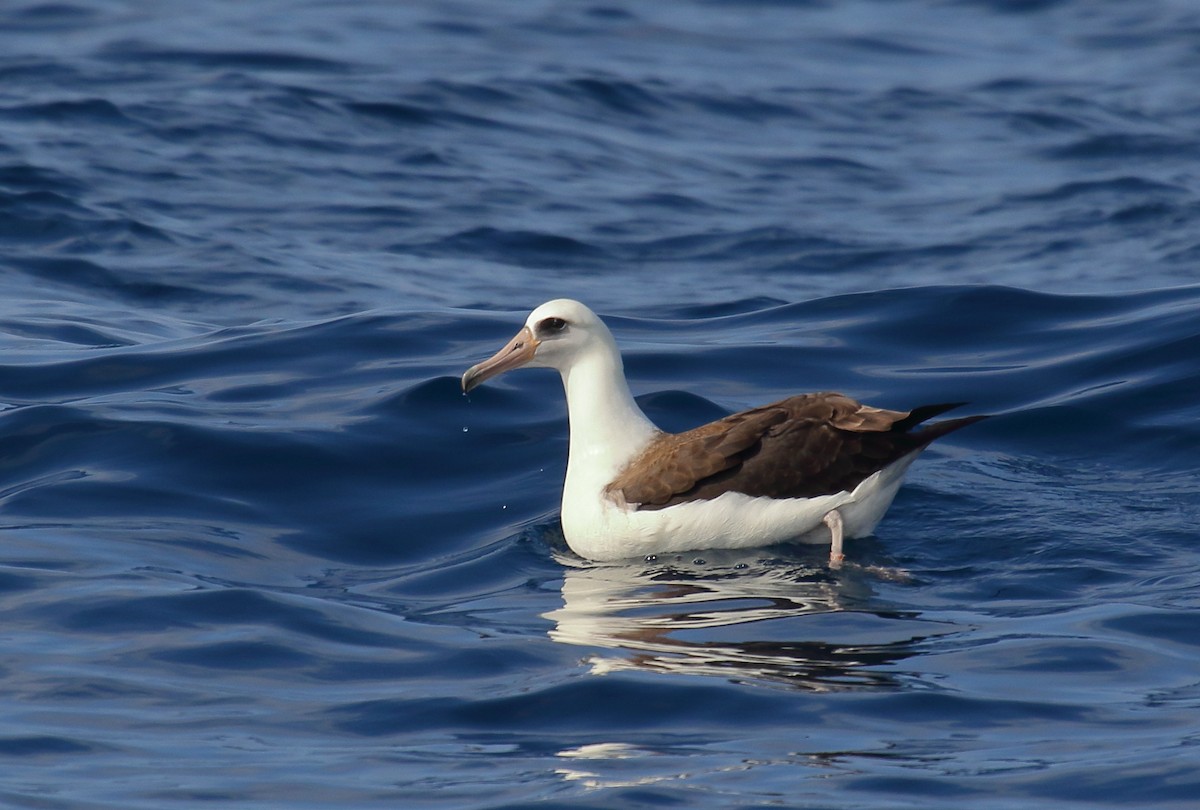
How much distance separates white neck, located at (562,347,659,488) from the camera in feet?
31.2

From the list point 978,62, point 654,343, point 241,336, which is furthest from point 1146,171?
point 241,336

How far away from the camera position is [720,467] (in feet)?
29.7

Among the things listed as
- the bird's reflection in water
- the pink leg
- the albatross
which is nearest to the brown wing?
the albatross

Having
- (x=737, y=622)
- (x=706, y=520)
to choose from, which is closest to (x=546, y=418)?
(x=706, y=520)

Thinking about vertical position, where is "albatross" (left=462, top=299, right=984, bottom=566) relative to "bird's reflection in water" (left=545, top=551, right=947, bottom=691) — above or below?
above

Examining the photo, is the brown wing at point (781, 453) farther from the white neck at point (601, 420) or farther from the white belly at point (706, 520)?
the white neck at point (601, 420)

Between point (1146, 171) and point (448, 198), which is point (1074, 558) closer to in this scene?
point (448, 198)

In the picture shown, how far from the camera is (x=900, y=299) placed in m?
13.8

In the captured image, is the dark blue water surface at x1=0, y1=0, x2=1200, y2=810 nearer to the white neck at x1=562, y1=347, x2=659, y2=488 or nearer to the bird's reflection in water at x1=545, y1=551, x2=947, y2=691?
the bird's reflection in water at x1=545, y1=551, x2=947, y2=691

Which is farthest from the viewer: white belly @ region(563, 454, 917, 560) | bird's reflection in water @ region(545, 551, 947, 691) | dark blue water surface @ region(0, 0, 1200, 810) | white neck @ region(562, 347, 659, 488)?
white neck @ region(562, 347, 659, 488)

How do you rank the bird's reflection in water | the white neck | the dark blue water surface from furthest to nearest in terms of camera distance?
the white neck → the bird's reflection in water → the dark blue water surface

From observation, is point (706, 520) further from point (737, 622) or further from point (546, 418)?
point (546, 418)

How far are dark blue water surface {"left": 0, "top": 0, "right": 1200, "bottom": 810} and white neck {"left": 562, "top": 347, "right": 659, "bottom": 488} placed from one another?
53 cm

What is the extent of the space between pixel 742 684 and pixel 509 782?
119 cm
